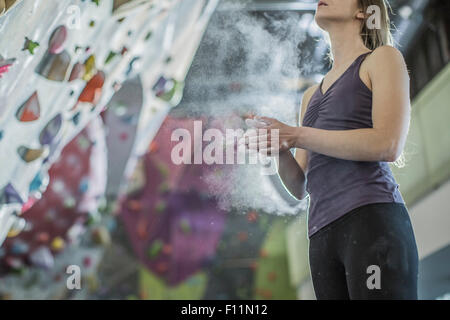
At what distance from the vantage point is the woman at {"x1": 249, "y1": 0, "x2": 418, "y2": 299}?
61 centimetres

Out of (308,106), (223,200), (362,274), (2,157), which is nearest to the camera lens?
(362,274)

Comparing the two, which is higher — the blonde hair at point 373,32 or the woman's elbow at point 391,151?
the blonde hair at point 373,32

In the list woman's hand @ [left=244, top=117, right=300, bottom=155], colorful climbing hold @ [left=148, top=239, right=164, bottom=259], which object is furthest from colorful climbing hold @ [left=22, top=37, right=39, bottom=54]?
colorful climbing hold @ [left=148, top=239, right=164, bottom=259]

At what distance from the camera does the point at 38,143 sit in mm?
1030

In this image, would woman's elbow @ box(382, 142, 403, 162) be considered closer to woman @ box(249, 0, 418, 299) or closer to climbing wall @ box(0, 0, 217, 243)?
woman @ box(249, 0, 418, 299)

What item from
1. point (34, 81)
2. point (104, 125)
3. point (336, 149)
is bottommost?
point (336, 149)

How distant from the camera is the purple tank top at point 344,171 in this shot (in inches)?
25.9

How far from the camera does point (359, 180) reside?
0.67 m

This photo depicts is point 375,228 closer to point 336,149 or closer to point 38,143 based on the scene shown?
point 336,149

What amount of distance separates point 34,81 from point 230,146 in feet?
1.29

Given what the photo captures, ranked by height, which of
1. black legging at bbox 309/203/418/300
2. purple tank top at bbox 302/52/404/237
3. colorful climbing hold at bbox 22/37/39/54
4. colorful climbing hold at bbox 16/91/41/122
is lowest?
black legging at bbox 309/203/418/300

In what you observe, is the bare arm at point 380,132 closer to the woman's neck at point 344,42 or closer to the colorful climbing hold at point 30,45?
the woman's neck at point 344,42

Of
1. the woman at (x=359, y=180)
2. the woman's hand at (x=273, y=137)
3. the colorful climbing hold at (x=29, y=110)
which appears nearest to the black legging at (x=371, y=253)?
the woman at (x=359, y=180)
